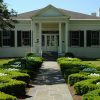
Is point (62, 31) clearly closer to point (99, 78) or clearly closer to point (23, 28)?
point (23, 28)

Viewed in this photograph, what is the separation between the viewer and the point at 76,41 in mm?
37688

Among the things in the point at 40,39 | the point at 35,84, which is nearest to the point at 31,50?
the point at 40,39

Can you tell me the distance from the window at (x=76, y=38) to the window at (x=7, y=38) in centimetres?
624

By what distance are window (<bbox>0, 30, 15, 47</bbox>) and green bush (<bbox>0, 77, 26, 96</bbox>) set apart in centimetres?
2488

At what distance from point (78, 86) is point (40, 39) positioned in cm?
2427

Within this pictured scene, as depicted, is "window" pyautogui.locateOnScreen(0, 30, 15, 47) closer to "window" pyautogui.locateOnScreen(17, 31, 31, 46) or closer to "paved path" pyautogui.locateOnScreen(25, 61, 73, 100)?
"window" pyautogui.locateOnScreen(17, 31, 31, 46)

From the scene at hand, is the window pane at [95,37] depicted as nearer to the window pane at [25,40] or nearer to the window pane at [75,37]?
the window pane at [75,37]

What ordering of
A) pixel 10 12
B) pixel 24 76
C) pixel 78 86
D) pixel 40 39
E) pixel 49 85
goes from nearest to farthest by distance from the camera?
pixel 78 86 < pixel 24 76 < pixel 49 85 < pixel 10 12 < pixel 40 39

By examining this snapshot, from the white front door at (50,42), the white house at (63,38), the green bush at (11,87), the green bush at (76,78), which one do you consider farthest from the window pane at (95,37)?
the green bush at (11,87)

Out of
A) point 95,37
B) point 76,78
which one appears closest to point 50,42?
point 95,37

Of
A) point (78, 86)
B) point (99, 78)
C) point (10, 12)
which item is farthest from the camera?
point (10, 12)

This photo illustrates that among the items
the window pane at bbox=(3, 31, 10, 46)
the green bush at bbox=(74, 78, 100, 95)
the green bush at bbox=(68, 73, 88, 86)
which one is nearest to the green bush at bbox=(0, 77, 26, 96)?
the green bush at bbox=(74, 78, 100, 95)

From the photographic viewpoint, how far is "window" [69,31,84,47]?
123 ft

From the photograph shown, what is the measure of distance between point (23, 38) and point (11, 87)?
26.0m
